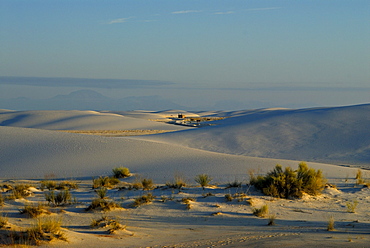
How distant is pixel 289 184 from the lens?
12477mm

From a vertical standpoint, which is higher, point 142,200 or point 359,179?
point 359,179

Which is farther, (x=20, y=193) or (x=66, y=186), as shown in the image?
(x=66, y=186)

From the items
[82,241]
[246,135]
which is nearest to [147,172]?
[82,241]

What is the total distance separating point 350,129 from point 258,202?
2216 cm

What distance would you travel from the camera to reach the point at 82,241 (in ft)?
24.2

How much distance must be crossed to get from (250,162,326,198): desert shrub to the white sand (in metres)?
0.30

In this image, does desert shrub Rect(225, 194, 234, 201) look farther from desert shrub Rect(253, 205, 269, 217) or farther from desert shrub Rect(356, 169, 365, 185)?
desert shrub Rect(356, 169, 365, 185)

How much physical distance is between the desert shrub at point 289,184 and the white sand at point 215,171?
30 cm

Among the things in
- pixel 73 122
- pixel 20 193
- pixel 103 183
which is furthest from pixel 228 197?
pixel 73 122

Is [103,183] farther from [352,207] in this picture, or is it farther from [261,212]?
[352,207]

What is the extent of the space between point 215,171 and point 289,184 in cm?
560

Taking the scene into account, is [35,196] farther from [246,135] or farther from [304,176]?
[246,135]

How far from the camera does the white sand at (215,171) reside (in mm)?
8086

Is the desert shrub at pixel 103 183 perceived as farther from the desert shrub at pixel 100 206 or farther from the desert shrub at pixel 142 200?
the desert shrub at pixel 100 206
